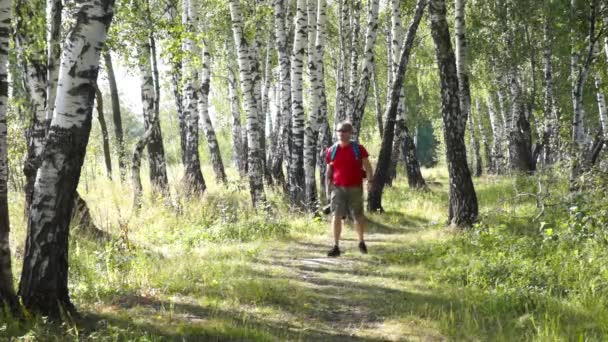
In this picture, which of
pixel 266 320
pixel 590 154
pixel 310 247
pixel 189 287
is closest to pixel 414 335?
pixel 266 320

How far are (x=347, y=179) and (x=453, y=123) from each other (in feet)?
7.81

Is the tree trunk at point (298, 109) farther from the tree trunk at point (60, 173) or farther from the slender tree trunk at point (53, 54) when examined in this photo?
the tree trunk at point (60, 173)

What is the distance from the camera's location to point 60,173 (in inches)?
185

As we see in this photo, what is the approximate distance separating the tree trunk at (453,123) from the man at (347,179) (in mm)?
1919

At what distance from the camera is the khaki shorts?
857cm

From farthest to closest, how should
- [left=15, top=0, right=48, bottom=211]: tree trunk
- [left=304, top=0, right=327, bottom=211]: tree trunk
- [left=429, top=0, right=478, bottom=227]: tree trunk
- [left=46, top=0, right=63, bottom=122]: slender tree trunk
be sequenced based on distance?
[left=304, top=0, right=327, bottom=211]: tree trunk → [left=429, top=0, right=478, bottom=227]: tree trunk → [left=15, top=0, right=48, bottom=211]: tree trunk → [left=46, top=0, right=63, bottom=122]: slender tree trunk

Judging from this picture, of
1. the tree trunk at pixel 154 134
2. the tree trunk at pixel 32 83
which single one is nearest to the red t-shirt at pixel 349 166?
the tree trunk at pixel 32 83

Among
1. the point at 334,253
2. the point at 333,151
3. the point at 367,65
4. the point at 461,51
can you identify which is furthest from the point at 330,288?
the point at 367,65

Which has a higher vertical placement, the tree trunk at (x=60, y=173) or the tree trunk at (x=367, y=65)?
the tree trunk at (x=367, y=65)

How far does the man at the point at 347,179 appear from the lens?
8.43 metres

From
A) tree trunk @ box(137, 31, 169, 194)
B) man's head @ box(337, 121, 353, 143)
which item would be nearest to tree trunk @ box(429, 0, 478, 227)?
man's head @ box(337, 121, 353, 143)

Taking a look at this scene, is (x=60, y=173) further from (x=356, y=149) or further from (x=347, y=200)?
(x=347, y=200)

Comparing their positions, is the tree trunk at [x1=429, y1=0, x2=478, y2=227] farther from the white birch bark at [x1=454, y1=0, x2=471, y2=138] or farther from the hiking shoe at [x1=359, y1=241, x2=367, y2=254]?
the white birch bark at [x1=454, y1=0, x2=471, y2=138]

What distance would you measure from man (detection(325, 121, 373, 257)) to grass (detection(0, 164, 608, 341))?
51 cm
